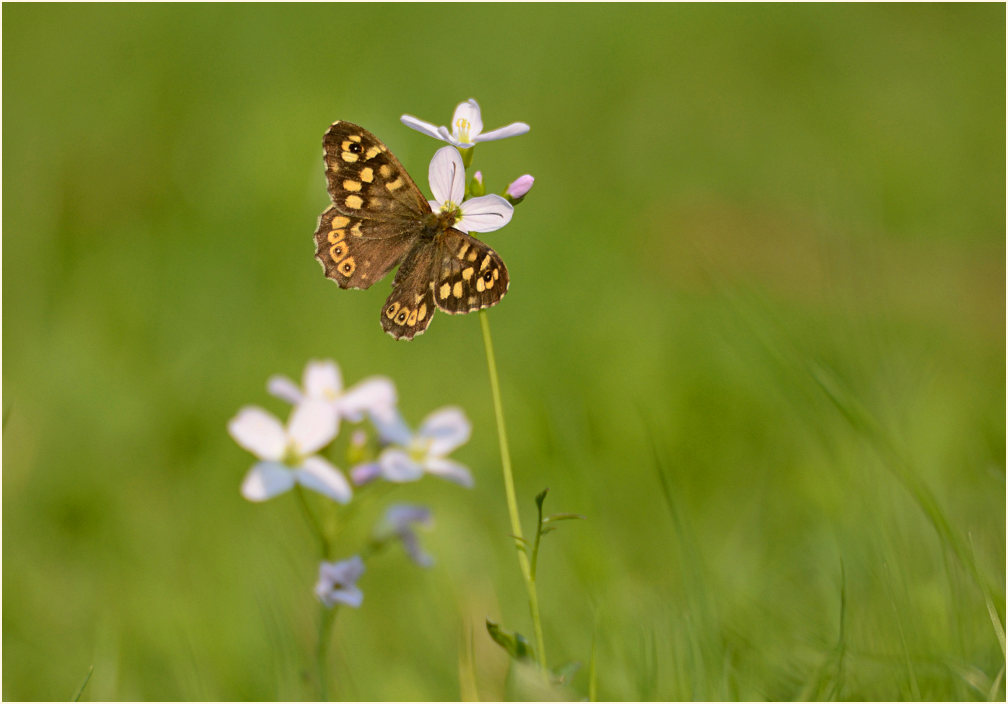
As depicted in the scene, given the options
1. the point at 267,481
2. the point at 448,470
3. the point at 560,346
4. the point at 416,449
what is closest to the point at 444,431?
the point at 416,449

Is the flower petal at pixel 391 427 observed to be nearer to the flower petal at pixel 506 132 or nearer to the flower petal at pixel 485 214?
the flower petal at pixel 485 214

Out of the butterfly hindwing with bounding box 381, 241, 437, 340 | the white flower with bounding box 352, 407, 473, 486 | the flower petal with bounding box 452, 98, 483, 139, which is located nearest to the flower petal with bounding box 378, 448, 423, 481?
the white flower with bounding box 352, 407, 473, 486

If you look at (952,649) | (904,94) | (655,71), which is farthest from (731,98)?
(952,649)

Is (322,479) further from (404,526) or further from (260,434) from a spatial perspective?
(404,526)

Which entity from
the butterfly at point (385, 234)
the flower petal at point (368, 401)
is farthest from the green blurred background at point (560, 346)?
the butterfly at point (385, 234)

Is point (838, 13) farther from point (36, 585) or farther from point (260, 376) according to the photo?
point (36, 585)
